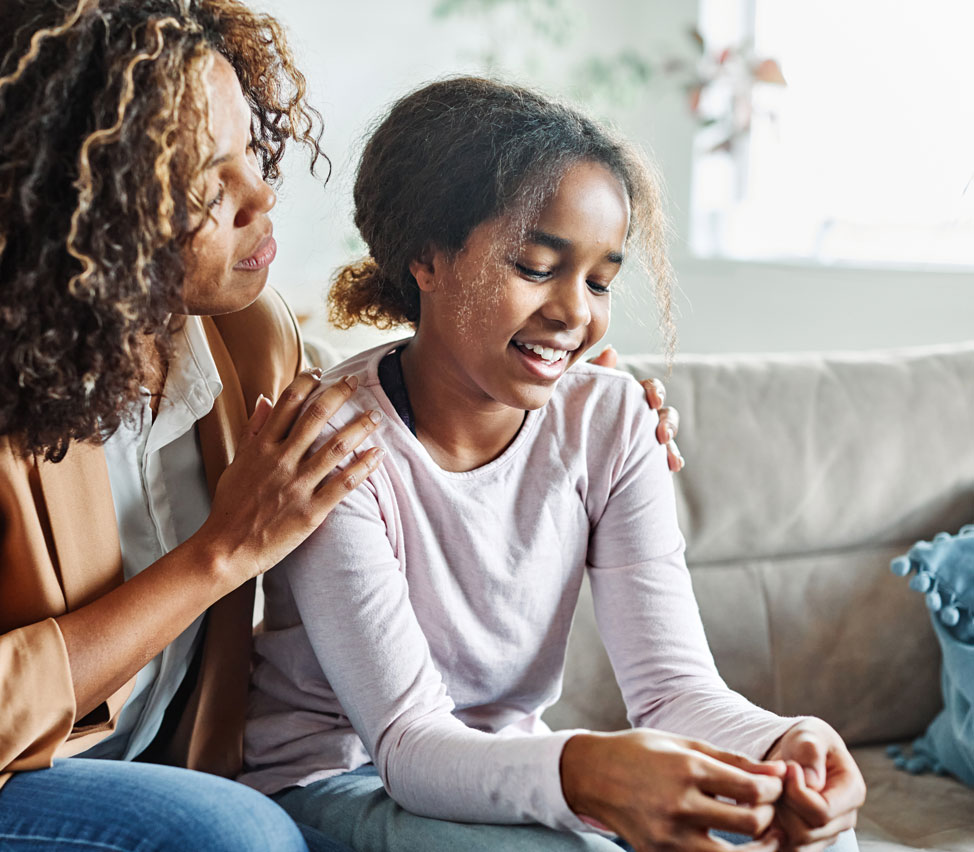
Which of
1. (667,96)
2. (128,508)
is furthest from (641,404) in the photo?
(667,96)

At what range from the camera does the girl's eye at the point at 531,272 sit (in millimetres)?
1101

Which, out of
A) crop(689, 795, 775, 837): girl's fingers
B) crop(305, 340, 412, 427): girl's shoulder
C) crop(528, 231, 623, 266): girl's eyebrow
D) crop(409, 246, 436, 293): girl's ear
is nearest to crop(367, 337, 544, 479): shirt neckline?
crop(305, 340, 412, 427): girl's shoulder

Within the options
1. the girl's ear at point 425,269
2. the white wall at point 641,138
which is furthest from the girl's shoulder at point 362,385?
the white wall at point 641,138

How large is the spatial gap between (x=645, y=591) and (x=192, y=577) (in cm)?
48

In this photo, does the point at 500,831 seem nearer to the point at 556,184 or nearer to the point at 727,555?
the point at 556,184

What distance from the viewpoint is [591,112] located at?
119 centimetres

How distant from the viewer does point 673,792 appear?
87cm

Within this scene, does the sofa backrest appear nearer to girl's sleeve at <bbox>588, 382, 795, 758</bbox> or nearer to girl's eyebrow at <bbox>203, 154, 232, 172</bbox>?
girl's sleeve at <bbox>588, 382, 795, 758</bbox>

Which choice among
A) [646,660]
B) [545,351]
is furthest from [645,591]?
[545,351]

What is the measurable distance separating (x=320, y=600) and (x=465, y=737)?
0.20 meters

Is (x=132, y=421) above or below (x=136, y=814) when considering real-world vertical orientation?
above

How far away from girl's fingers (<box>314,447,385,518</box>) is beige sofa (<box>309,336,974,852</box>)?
1.73 feet

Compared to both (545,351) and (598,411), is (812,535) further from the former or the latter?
(545,351)

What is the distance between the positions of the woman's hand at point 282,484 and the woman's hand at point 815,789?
1.54ft
